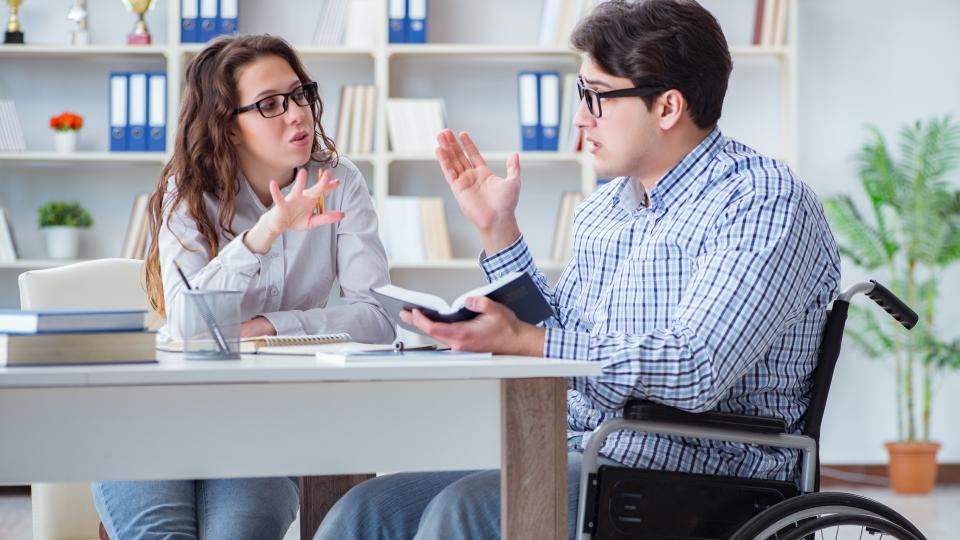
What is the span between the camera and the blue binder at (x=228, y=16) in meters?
4.18

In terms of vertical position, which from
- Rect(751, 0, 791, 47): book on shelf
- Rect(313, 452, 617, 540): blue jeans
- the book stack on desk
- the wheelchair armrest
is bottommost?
Rect(313, 452, 617, 540): blue jeans

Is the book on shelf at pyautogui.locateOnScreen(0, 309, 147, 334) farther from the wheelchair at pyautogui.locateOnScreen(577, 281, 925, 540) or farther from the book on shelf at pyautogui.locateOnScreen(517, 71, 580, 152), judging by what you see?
the book on shelf at pyautogui.locateOnScreen(517, 71, 580, 152)

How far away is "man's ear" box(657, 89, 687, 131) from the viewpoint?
169cm

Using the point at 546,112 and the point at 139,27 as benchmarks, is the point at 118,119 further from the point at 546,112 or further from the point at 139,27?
the point at 546,112

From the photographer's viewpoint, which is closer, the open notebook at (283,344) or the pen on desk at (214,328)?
the pen on desk at (214,328)

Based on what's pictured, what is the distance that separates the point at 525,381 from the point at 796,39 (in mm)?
3439

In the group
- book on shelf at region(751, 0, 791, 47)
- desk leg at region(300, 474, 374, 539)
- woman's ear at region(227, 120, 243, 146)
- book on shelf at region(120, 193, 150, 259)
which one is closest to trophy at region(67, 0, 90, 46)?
book on shelf at region(120, 193, 150, 259)

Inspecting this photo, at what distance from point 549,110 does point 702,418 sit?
2.87 m

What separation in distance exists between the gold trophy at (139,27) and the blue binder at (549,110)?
4.95 feet

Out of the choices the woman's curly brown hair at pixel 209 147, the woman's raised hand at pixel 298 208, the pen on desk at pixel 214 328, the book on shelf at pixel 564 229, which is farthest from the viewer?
the book on shelf at pixel 564 229

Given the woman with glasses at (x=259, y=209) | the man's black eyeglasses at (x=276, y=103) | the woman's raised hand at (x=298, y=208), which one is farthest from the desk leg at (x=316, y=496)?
the man's black eyeglasses at (x=276, y=103)

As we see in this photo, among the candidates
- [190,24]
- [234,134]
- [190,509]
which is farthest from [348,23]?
[190,509]

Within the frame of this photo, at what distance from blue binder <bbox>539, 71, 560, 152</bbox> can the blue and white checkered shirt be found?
244 cm

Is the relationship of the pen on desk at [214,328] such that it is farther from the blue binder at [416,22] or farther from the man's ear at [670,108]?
the blue binder at [416,22]
